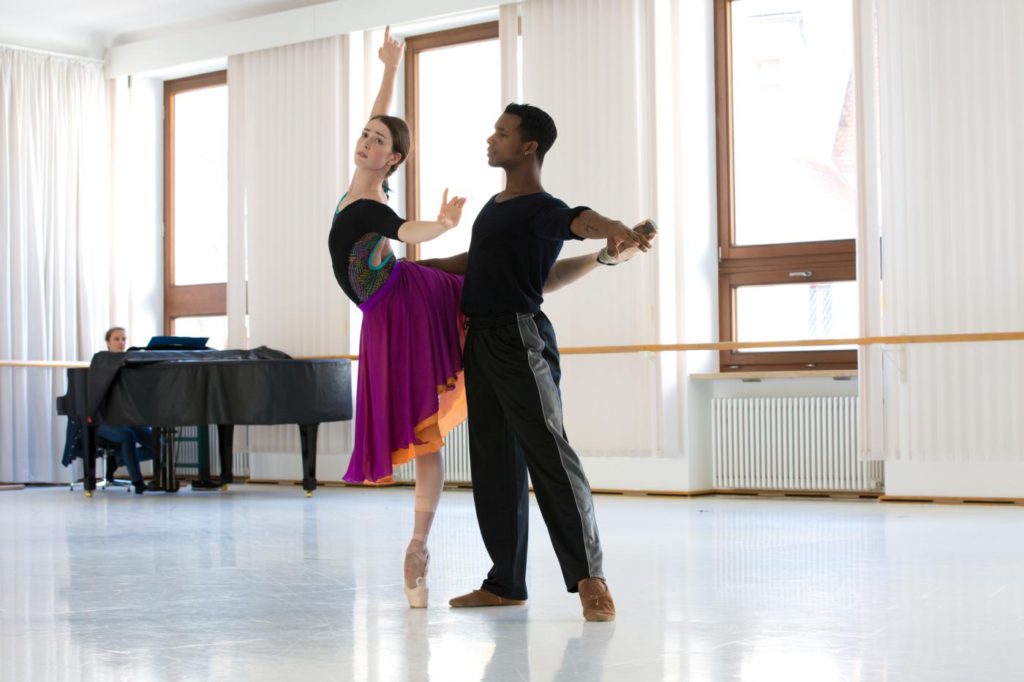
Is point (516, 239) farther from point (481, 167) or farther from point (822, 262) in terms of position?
point (481, 167)

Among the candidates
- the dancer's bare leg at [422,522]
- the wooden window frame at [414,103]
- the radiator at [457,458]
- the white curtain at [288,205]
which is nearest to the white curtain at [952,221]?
the radiator at [457,458]

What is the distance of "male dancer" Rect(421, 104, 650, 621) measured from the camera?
10.2 ft

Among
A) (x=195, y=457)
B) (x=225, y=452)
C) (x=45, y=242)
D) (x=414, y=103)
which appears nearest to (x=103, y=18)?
(x=45, y=242)

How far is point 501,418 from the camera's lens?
329cm

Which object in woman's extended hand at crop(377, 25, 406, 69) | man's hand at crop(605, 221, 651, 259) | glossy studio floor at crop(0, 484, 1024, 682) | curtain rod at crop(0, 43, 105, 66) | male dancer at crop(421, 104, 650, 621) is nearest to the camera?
glossy studio floor at crop(0, 484, 1024, 682)

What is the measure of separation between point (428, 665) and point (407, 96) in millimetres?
6894

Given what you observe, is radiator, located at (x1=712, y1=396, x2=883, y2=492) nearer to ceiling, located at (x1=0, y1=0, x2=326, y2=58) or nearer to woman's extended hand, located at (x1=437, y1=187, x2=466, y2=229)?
ceiling, located at (x1=0, y1=0, x2=326, y2=58)

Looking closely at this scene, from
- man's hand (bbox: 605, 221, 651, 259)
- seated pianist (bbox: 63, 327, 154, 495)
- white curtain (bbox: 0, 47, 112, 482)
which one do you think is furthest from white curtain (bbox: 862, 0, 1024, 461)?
white curtain (bbox: 0, 47, 112, 482)

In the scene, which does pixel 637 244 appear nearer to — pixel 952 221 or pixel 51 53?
pixel 952 221

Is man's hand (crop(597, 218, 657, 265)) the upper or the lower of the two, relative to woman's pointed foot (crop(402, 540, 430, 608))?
upper

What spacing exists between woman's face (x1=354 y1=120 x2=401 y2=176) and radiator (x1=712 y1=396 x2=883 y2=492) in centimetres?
423

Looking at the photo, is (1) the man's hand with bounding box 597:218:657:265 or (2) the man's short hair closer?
(1) the man's hand with bounding box 597:218:657:265

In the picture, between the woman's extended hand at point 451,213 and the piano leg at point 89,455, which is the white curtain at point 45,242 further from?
the woman's extended hand at point 451,213

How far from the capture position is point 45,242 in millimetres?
9523
